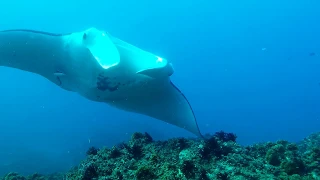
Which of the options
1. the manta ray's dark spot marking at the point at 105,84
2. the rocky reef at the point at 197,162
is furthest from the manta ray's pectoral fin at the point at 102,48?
the rocky reef at the point at 197,162

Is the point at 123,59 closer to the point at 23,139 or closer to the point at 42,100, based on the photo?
the point at 23,139

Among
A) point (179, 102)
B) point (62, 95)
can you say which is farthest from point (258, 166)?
point (62, 95)

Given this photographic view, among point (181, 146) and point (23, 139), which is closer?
point (181, 146)

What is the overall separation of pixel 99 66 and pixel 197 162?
258 cm

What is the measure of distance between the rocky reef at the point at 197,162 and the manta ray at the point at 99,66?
1.09 m

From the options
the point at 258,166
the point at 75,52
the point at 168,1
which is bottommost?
the point at 258,166

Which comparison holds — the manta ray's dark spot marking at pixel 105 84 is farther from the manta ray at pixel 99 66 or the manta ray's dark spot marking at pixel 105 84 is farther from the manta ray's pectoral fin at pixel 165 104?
the manta ray's pectoral fin at pixel 165 104

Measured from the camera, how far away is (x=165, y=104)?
20.2ft

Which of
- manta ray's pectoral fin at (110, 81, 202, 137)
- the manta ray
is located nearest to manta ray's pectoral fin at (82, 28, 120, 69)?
the manta ray

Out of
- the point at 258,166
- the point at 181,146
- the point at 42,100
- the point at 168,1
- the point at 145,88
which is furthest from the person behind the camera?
the point at 168,1

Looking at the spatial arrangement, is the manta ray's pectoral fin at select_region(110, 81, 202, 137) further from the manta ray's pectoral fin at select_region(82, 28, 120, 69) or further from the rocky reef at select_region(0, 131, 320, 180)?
the manta ray's pectoral fin at select_region(82, 28, 120, 69)

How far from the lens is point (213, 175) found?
3.32 m

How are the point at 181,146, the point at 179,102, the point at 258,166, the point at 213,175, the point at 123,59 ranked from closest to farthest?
the point at 213,175 → the point at 258,166 → the point at 181,146 → the point at 123,59 → the point at 179,102

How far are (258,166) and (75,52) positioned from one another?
375 cm
